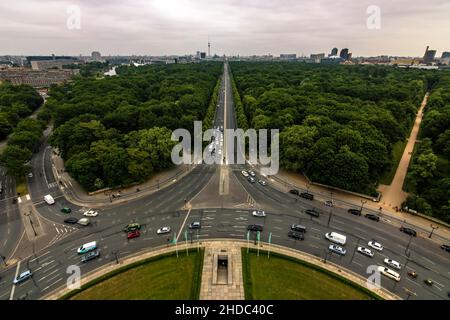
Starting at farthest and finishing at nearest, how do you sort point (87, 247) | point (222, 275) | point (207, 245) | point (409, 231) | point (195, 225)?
1. point (195, 225)
2. point (409, 231)
3. point (207, 245)
4. point (87, 247)
5. point (222, 275)

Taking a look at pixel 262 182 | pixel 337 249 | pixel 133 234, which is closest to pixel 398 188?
pixel 337 249

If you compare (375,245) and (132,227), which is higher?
(132,227)

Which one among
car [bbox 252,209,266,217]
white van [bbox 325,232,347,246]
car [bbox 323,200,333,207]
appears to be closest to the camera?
white van [bbox 325,232,347,246]

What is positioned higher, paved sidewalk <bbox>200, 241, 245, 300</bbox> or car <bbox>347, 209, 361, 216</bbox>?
car <bbox>347, 209, 361, 216</bbox>

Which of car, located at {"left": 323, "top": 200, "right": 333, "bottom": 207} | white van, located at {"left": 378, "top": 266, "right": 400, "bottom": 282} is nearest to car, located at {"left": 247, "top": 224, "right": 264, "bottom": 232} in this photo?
car, located at {"left": 323, "top": 200, "right": 333, "bottom": 207}

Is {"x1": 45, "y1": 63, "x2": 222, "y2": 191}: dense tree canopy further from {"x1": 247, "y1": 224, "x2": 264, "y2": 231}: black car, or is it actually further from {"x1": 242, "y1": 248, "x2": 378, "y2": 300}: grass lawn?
{"x1": 242, "y1": 248, "x2": 378, "y2": 300}: grass lawn

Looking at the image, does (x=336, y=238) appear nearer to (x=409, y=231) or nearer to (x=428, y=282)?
(x=428, y=282)

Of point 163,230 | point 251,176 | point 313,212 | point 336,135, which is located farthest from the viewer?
point 251,176
